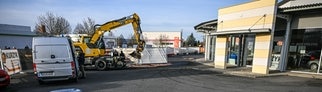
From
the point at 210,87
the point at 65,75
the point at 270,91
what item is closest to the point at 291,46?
the point at 270,91

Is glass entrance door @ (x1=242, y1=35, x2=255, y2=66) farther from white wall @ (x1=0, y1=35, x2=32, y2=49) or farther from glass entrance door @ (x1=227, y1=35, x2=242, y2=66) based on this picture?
white wall @ (x1=0, y1=35, x2=32, y2=49)

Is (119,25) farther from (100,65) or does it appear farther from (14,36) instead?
(14,36)

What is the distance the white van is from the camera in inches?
356

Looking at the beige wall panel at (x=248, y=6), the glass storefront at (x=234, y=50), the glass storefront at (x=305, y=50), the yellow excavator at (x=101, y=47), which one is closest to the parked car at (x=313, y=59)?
the glass storefront at (x=305, y=50)

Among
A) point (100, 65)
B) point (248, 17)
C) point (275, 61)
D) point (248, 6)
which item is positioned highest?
point (248, 6)

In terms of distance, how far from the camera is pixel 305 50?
1245 centimetres

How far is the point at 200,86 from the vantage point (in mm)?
9016

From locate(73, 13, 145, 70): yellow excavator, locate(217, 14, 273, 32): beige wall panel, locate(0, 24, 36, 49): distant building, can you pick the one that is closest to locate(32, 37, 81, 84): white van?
locate(73, 13, 145, 70): yellow excavator

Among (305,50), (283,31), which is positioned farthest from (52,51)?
(305,50)

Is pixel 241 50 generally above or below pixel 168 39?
below

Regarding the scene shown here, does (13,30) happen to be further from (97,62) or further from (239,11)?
(239,11)

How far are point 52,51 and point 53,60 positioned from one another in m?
0.46

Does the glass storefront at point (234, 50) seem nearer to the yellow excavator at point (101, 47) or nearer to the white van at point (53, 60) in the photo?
the yellow excavator at point (101, 47)

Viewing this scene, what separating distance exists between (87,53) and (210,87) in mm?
10695
